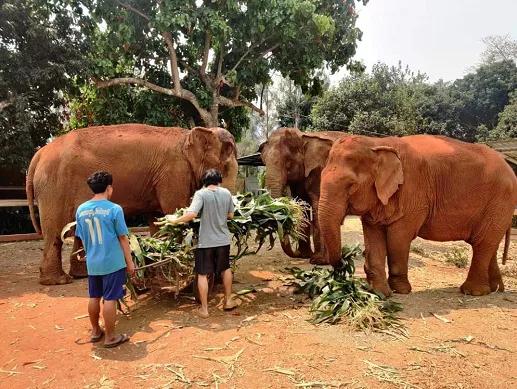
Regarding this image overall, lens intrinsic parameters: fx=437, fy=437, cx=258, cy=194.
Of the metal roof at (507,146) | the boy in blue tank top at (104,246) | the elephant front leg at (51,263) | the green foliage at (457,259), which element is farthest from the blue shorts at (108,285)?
the metal roof at (507,146)

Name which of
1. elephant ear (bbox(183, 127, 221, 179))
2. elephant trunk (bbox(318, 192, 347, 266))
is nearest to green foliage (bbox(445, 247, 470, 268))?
elephant trunk (bbox(318, 192, 347, 266))

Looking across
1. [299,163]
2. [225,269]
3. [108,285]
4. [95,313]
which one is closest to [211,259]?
[225,269]

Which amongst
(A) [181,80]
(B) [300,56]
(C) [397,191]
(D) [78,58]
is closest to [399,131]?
(B) [300,56]

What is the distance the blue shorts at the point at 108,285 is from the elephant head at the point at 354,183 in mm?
2563

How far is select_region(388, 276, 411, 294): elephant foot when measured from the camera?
20.4 ft

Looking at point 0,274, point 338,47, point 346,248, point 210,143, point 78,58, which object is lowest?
point 0,274

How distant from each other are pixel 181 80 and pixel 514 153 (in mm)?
11252

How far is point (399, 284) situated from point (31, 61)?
9505 millimetres

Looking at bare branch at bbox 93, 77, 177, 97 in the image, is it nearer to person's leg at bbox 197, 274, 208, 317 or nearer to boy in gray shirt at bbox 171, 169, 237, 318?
boy in gray shirt at bbox 171, 169, 237, 318

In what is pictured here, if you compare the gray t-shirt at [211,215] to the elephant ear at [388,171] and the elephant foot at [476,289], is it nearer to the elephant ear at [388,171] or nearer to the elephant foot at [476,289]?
the elephant ear at [388,171]

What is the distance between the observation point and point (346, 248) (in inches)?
251

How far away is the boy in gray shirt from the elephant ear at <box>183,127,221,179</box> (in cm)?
199

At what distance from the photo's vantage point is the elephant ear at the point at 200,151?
24.3ft

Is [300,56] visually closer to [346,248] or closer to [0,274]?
[346,248]
